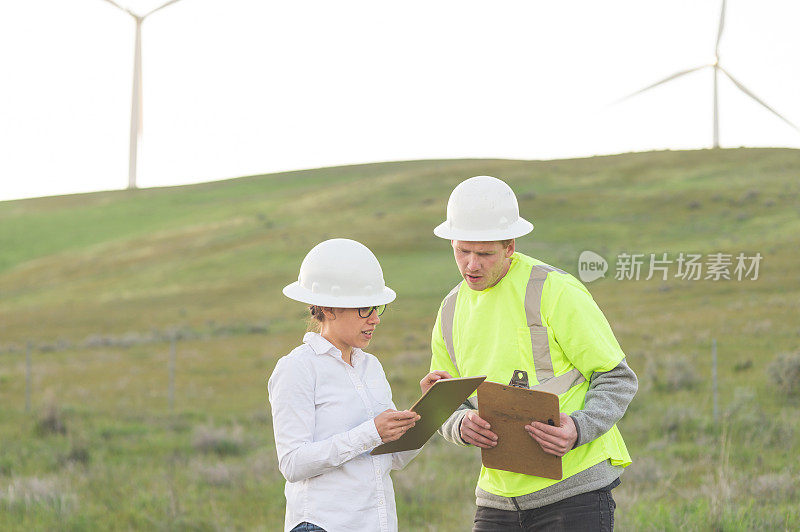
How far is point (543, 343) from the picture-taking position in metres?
3.44

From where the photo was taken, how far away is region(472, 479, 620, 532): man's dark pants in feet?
11.1

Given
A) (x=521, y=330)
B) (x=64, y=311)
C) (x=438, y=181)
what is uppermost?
(x=438, y=181)

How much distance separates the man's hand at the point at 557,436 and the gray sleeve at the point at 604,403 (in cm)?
4

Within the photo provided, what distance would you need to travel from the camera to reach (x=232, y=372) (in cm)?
2406

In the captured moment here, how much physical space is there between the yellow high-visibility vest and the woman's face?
53 centimetres

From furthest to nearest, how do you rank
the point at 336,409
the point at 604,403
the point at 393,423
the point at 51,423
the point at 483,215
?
the point at 51,423 < the point at 483,215 < the point at 604,403 < the point at 336,409 < the point at 393,423

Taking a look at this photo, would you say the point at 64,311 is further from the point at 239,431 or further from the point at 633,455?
the point at 633,455

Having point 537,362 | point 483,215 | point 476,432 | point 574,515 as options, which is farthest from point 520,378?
point 483,215

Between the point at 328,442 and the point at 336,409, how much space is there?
6.2 inches

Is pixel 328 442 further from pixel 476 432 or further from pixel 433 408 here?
pixel 476 432

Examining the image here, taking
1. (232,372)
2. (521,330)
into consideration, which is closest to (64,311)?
(232,372)

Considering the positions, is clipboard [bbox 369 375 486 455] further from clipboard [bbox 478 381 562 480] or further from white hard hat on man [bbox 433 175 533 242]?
white hard hat on man [bbox 433 175 533 242]

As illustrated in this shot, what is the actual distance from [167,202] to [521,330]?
90434 mm

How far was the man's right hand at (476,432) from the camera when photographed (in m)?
3.49
